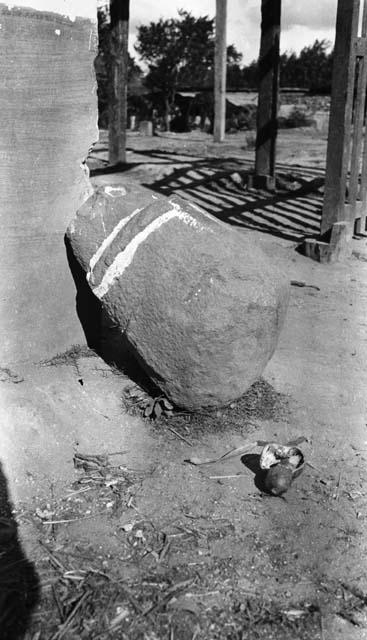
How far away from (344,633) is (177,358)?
1500 millimetres

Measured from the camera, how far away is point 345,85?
21.7ft

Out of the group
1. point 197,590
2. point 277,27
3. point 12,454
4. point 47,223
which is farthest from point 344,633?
point 277,27

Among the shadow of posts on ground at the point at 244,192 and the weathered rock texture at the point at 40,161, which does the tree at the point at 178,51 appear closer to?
the shadow of posts on ground at the point at 244,192

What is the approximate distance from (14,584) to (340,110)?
5.39 metres

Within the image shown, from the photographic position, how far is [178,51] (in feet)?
106

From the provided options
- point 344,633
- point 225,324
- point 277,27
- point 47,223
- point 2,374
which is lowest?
point 344,633

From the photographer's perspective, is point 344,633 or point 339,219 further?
point 339,219

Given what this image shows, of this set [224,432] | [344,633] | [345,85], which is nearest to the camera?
[344,633]

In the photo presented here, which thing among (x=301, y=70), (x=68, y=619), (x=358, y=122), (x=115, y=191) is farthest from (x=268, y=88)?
(x=301, y=70)

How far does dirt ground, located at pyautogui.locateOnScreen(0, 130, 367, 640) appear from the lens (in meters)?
2.48

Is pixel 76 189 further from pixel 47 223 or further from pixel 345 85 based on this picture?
pixel 345 85

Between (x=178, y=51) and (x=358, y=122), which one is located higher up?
(x=178, y=51)

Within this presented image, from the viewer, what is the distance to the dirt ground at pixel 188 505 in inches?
97.6

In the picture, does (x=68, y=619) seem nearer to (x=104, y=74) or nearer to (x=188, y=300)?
(x=188, y=300)
